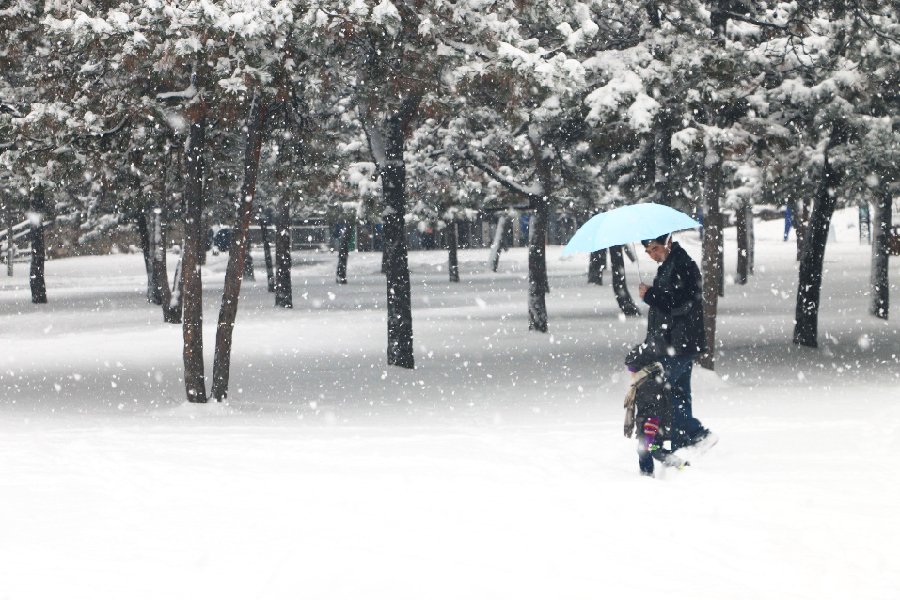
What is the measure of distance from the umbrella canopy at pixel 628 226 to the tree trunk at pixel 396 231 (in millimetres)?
11220

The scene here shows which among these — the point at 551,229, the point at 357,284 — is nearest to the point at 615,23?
the point at 357,284

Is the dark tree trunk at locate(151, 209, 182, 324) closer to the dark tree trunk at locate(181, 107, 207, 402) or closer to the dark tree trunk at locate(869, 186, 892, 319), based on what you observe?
the dark tree trunk at locate(181, 107, 207, 402)

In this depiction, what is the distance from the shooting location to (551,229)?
7419cm

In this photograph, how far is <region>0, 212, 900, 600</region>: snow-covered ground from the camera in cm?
614

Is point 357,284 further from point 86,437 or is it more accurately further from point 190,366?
point 86,437

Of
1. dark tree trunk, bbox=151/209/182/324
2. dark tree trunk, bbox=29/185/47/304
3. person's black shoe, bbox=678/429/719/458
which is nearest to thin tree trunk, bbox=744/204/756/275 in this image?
dark tree trunk, bbox=151/209/182/324

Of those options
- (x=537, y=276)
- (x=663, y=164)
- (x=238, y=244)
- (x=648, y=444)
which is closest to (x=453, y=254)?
(x=537, y=276)

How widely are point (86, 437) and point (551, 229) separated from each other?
63343 millimetres

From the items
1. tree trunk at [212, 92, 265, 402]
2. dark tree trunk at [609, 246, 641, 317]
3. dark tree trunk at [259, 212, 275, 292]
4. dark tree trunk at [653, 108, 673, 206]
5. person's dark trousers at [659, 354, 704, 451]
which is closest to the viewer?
person's dark trousers at [659, 354, 704, 451]

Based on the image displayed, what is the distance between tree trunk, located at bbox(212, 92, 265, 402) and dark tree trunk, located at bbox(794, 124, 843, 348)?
11.3 m

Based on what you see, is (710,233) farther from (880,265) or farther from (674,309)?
(880,265)

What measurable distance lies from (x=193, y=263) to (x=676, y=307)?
335 inches

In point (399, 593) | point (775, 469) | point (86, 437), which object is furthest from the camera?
point (86, 437)

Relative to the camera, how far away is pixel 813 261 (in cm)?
2344
